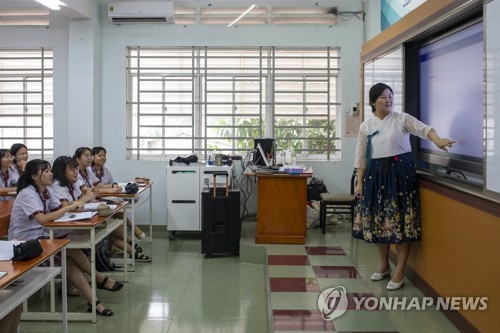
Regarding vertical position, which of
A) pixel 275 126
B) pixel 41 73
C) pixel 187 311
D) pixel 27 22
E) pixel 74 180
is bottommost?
pixel 187 311

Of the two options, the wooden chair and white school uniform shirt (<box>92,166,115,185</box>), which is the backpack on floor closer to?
white school uniform shirt (<box>92,166,115,185</box>)

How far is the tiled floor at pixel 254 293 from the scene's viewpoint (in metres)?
3.52

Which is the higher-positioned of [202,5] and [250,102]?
[202,5]

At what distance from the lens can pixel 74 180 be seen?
4.55m

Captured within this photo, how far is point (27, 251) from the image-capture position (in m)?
2.70

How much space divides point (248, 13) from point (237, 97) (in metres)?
1.22

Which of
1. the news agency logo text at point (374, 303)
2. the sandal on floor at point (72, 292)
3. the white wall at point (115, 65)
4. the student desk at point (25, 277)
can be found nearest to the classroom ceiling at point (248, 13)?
the white wall at point (115, 65)

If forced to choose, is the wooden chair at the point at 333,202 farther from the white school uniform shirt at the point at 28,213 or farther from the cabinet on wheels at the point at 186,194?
the white school uniform shirt at the point at 28,213

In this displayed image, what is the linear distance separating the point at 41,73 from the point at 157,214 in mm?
2722

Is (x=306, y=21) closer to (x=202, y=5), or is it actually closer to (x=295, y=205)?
(x=202, y=5)

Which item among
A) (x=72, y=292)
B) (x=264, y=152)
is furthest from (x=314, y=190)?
(x=72, y=292)

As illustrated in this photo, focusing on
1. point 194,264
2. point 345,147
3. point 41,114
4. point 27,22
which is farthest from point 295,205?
point 27,22

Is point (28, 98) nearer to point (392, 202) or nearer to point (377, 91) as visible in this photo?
point (377, 91)

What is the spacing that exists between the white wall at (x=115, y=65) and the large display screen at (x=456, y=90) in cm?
267
